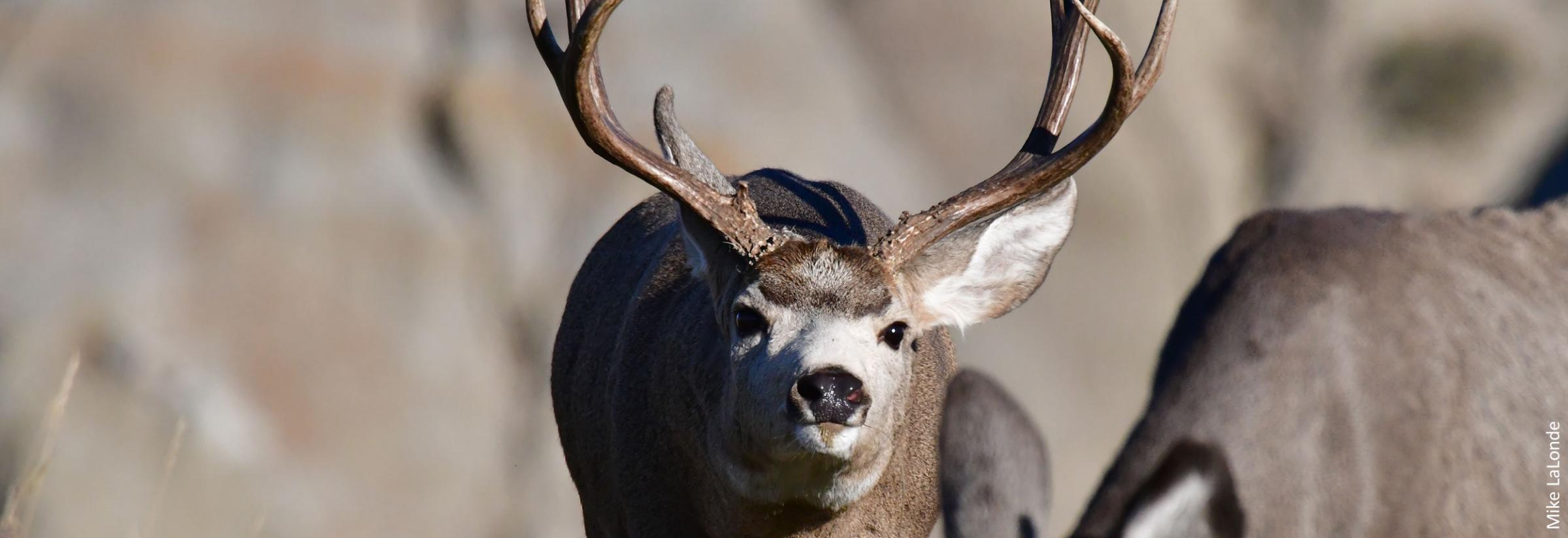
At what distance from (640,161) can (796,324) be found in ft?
2.27

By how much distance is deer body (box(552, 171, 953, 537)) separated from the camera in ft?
15.3

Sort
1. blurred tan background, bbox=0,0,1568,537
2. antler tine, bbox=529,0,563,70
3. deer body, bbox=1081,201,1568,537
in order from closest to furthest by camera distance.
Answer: deer body, bbox=1081,201,1568,537, antler tine, bbox=529,0,563,70, blurred tan background, bbox=0,0,1568,537

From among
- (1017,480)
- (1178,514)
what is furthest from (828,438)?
(1178,514)

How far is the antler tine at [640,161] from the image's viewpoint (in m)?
4.52

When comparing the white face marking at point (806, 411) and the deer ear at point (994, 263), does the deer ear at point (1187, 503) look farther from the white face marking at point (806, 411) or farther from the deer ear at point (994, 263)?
the deer ear at point (994, 263)

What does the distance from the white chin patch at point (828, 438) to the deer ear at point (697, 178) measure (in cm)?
70

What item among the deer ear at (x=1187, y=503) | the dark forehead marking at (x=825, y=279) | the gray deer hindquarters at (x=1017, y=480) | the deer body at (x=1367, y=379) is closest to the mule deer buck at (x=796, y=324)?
the dark forehead marking at (x=825, y=279)

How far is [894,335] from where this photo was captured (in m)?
4.54

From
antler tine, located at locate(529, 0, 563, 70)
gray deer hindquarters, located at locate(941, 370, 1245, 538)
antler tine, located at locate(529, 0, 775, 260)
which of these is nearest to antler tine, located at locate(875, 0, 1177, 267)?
antler tine, located at locate(529, 0, 775, 260)

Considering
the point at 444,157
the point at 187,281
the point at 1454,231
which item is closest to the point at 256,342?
the point at 187,281

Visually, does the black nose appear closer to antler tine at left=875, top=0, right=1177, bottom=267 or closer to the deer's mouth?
the deer's mouth

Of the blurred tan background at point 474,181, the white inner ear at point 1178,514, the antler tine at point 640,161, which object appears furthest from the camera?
the blurred tan background at point 474,181

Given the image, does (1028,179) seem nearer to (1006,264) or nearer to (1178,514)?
(1006,264)

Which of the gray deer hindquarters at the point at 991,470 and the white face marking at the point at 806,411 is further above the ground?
the gray deer hindquarters at the point at 991,470
